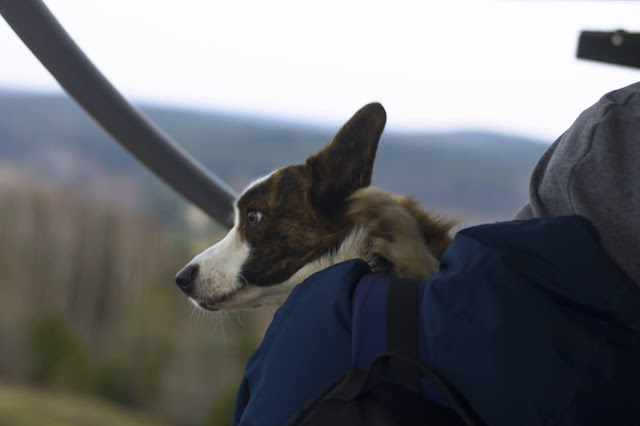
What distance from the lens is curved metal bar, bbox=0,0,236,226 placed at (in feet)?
2.86

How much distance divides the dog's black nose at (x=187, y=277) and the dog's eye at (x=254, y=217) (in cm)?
13

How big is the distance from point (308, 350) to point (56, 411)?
122 inches

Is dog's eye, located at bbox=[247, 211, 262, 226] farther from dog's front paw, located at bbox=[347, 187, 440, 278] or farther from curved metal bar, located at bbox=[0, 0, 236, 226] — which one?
dog's front paw, located at bbox=[347, 187, 440, 278]

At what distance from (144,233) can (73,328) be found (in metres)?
A: 0.86

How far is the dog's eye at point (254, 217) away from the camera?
3.43 ft

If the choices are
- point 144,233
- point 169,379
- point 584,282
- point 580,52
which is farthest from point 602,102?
point 169,379

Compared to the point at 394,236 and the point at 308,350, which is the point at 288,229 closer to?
the point at 394,236

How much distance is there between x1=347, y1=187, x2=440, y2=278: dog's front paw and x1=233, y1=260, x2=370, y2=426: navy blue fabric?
14 cm

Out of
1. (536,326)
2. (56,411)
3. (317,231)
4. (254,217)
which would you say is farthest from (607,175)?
(56,411)

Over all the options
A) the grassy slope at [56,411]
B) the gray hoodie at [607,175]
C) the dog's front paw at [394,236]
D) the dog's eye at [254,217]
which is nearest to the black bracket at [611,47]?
the gray hoodie at [607,175]

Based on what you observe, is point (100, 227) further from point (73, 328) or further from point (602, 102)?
point (602, 102)

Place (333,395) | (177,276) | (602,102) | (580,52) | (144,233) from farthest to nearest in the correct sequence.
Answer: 1. (144,233)
2. (177,276)
3. (580,52)
4. (602,102)
5. (333,395)

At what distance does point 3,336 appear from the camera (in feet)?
13.2

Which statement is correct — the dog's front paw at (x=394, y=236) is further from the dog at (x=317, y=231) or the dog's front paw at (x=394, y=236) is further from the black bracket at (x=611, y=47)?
the black bracket at (x=611, y=47)
